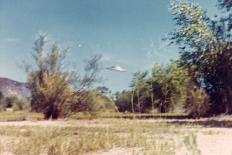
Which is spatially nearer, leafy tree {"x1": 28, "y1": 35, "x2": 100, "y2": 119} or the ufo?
the ufo

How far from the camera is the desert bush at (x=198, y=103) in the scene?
105 ft

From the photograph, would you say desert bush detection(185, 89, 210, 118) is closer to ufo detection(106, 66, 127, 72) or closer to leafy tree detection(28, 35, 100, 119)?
leafy tree detection(28, 35, 100, 119)

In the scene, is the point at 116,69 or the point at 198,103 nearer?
→ the point at 116,69

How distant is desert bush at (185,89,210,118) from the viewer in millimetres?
31906

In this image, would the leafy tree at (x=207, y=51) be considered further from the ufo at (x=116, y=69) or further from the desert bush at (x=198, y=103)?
the ufo at (x=116, y=69)

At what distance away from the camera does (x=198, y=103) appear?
32.1m

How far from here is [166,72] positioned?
240ft

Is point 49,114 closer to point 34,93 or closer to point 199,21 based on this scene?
point 34,93

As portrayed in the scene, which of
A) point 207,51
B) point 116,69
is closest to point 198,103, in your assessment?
point 207,51

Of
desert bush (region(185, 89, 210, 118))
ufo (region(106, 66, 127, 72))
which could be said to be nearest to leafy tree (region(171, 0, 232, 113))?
desert bush (region(185, 89, 210, 118))

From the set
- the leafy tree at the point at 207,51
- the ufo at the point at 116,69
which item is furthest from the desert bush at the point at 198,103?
the ufo at the point at 116,69

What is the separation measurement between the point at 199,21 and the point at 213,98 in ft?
20.6

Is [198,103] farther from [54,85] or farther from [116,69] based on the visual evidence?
[116,69]

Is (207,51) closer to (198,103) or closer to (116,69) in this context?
(198,103)
